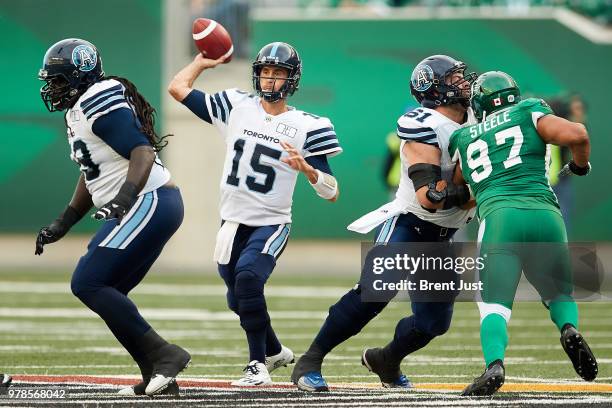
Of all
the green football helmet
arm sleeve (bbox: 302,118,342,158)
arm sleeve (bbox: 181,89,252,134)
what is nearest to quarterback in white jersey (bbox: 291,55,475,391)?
the green football helmet

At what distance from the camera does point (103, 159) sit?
21.1ft

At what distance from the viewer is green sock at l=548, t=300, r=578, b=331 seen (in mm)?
6180

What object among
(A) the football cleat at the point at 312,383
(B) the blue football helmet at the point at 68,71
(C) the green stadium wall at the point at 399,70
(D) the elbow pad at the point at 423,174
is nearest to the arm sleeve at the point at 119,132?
(B) the blue football helmet at the point at 68,71

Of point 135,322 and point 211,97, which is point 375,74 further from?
point 135,322

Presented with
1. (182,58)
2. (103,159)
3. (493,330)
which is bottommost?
(182,58)

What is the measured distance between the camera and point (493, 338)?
6.11 meters

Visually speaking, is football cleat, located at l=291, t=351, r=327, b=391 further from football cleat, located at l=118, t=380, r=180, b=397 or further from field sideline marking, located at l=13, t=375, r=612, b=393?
football cleat, located at l=118, t=380, r=180, b=397

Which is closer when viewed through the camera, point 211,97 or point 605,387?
point 605,387

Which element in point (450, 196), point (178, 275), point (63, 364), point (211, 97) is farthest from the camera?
point (178, 275)

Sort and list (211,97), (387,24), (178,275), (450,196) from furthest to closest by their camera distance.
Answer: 1. (387,24)
2. (178,275)
3. (211,97)
4. (450,196)

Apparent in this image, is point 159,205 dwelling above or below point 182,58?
above

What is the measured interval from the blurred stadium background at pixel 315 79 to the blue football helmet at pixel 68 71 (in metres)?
11.3

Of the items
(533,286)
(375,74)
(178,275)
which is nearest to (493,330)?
(533,286)

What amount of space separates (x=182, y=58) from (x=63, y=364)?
1094 cm
